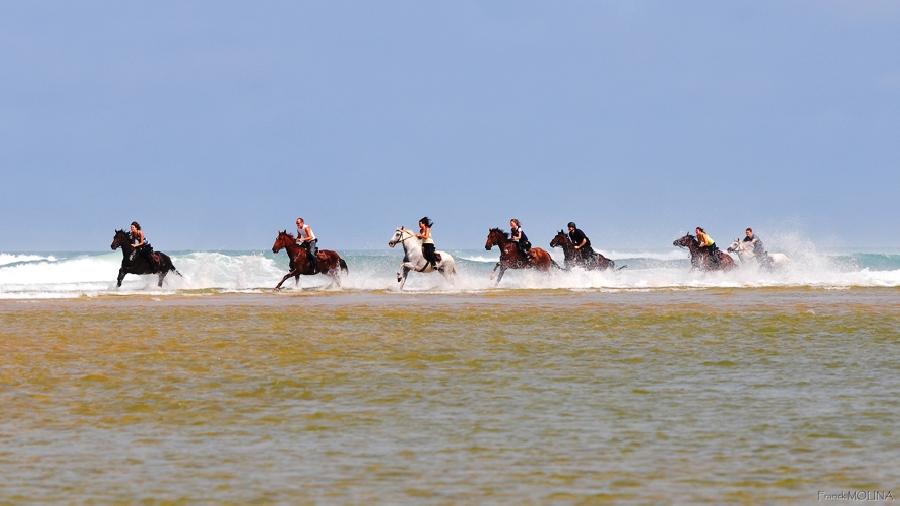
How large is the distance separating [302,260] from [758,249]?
17.5 m

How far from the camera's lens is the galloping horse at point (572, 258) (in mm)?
35688

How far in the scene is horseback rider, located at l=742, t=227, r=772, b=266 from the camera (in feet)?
138

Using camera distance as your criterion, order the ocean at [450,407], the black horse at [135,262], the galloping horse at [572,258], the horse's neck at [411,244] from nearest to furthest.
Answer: the ocean at [450,407] → the horse's neck at [411,244] → the black horse at [135,262] → the galloping horse at [572,258]

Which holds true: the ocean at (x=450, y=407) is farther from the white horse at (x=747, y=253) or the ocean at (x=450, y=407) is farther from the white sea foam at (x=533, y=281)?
the white horse at (x=747, y=253)

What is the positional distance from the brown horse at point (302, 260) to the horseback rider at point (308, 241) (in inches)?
2.6

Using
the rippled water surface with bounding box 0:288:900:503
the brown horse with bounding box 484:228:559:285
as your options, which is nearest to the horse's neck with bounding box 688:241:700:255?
the brown horse with bounding box 484:228:559:285

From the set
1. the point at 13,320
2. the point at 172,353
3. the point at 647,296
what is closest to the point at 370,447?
the point at 172,353

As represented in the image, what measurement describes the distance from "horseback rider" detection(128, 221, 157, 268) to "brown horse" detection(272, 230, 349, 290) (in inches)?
149

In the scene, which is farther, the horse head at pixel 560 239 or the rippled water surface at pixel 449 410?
the horse head at pixel 560 239

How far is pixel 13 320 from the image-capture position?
68.2ft

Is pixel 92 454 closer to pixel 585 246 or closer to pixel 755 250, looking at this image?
pixel 585 246

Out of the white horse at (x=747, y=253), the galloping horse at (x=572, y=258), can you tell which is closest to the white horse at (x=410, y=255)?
the galloping horse at (x=572, y=258)

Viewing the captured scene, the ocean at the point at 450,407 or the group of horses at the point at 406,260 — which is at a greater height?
the group of horses at the point at 406,260

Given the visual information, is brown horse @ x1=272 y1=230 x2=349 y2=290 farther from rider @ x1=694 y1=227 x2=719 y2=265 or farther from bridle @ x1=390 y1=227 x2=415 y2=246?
rider @ x1=694 y1=227 x2=719 y2=265
